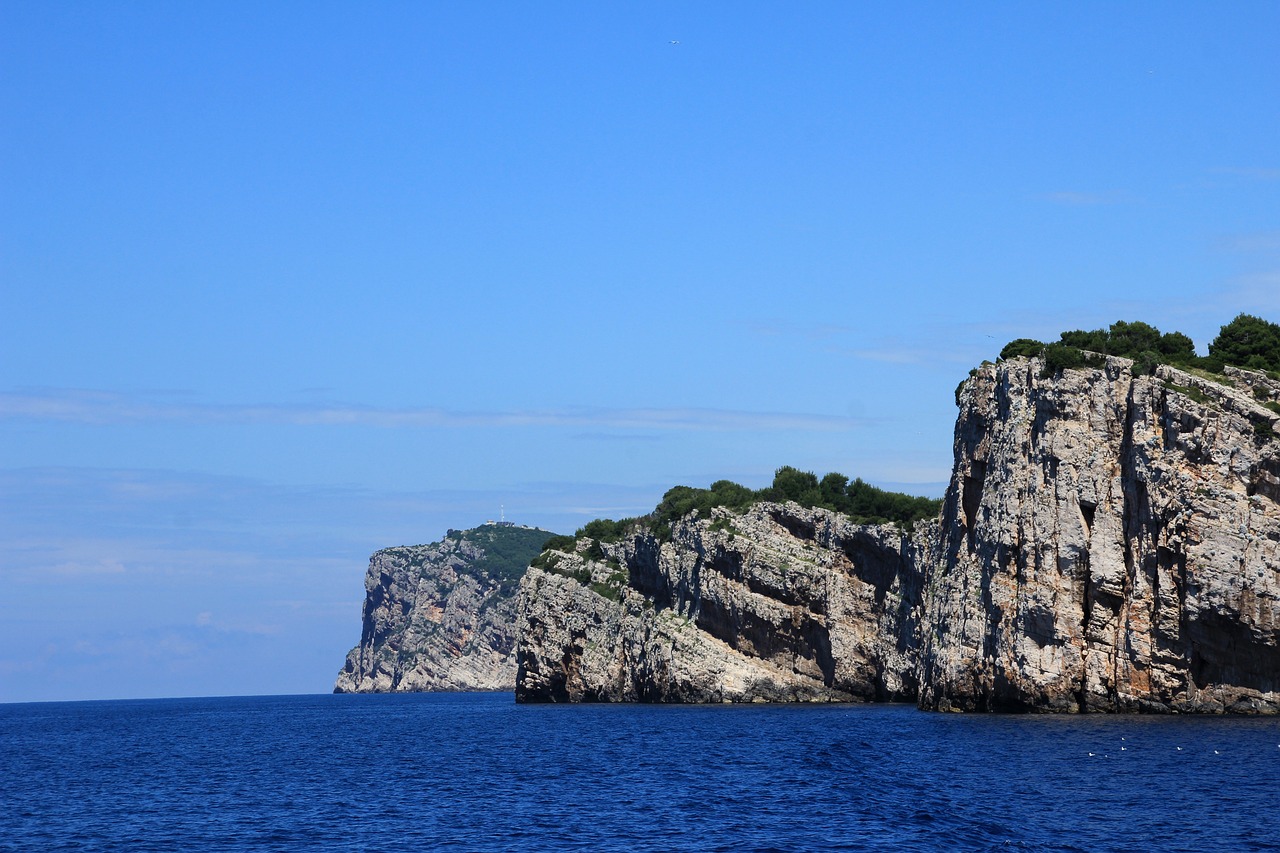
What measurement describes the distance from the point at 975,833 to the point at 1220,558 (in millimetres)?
34078

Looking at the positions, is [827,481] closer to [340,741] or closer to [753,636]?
[753,636]

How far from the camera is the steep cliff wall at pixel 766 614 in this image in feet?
368

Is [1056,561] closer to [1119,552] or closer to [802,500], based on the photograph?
[1119,552]

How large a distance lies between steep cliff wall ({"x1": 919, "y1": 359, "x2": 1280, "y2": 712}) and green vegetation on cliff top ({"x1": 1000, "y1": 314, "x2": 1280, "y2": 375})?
1.34 m

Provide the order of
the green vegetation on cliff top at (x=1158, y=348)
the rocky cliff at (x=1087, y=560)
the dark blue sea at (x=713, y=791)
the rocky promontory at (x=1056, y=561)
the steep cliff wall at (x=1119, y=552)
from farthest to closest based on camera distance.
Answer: the green vegetation on cliff top at (x=1158, y=348)
the rocky promontory at (x=1056, y=561)
the rocky cliff at (x=1087, y=560)
the steep cliff wall at (x=1119, y=552)
the dark blue sea at (x=713, y=791)

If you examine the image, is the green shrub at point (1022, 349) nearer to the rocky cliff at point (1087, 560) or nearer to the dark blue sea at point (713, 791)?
the rocky cliff at point (1087, 560)

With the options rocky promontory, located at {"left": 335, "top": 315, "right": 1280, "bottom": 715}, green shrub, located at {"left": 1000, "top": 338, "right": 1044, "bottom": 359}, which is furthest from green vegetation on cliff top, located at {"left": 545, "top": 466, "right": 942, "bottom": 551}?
green shrub, located at {"left": 1000, "top": 338, "right": 1044, "bottom": 359}

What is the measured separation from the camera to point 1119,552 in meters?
75.6

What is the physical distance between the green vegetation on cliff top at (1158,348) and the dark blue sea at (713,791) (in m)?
20.9

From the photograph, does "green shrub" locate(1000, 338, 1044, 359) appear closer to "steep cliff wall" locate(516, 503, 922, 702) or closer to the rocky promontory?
the rocky promontory

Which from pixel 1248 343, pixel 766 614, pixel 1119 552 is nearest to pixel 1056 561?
pixel 1119 552

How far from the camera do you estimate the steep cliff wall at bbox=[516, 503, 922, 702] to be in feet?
368

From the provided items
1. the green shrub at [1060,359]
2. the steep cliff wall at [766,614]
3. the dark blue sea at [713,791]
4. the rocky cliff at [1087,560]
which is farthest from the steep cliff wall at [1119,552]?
the steep cliff wall at [766,614]

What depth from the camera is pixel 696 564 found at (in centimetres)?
12400
